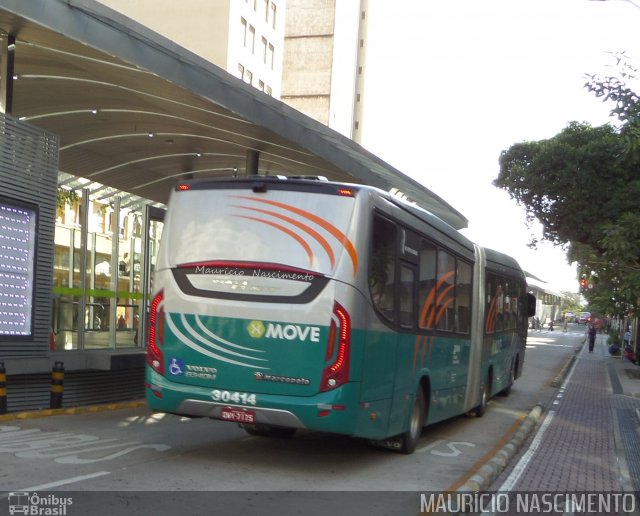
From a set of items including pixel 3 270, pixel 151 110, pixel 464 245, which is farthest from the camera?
pixel 151 110

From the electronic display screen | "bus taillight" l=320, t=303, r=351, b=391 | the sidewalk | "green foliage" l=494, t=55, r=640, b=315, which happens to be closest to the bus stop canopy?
the electronic display screen

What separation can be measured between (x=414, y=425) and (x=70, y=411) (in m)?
5.61

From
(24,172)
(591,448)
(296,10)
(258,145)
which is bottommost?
(591,448)

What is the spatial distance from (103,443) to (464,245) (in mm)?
6720

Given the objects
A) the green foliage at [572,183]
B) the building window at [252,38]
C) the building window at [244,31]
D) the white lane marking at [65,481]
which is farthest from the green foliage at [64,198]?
the building window at [252,38]

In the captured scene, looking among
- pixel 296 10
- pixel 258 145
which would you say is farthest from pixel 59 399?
pixel 296 10

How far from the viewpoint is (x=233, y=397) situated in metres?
8.98

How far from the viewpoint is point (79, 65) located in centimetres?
1288

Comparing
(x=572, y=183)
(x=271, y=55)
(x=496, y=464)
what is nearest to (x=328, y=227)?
(x=496, y=464)

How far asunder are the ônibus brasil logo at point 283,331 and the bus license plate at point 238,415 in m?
0.79

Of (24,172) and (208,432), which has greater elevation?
(24,172)

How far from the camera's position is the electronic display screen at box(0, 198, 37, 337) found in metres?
12.2

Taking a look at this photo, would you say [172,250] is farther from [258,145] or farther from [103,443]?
[258,145]

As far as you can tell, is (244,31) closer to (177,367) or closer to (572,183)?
(572,183)
